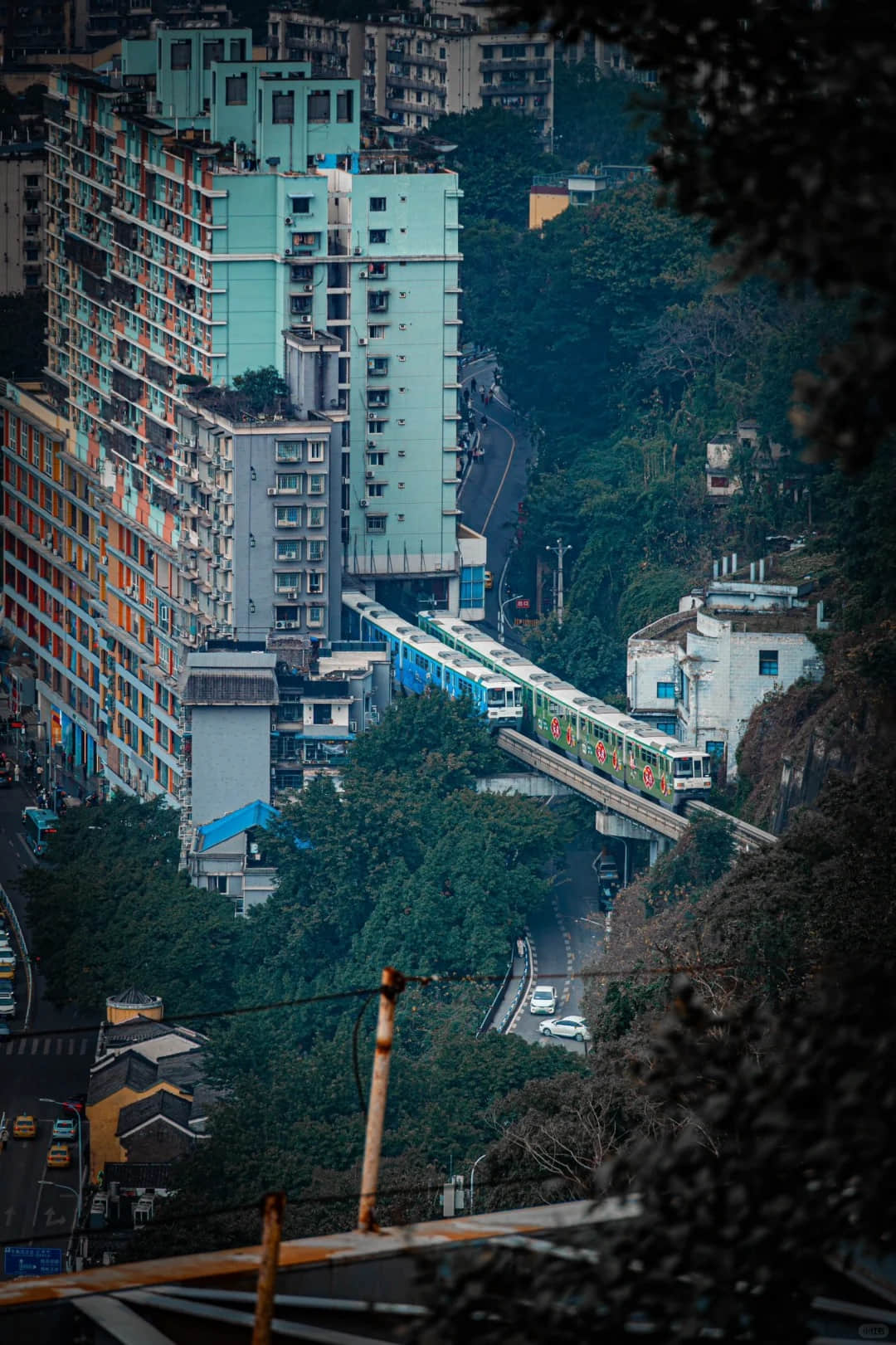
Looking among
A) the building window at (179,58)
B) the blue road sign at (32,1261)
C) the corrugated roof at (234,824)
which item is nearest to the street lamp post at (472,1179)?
the blue road sign at (32,1261)

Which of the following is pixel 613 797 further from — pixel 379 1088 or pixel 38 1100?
pixel 379 1088

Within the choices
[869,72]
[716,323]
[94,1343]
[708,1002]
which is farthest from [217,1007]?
[869,72]

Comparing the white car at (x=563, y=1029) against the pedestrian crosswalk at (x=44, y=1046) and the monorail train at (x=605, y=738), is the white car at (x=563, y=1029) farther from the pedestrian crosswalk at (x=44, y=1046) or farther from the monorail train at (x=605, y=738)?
the pedestrian crosswalk at (x=44, y=1046)

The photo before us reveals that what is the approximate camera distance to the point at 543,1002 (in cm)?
4081

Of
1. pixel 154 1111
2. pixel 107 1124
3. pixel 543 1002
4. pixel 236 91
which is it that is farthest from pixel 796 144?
pixel 236 91

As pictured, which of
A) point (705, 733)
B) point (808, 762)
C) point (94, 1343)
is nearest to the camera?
point (94, 1343)

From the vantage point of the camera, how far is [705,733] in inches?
1796

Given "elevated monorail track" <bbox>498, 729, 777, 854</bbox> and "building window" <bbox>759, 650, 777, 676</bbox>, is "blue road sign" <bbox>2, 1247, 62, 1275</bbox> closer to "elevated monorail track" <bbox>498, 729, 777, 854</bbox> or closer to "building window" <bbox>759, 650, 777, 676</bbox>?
"elevated monorail track" <bbox>498, 729, 777, 854</bbox>

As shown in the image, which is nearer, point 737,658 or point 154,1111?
point 154,1111

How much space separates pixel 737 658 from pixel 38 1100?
50.2 ft

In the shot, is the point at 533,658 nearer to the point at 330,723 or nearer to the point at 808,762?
the point at 330,723

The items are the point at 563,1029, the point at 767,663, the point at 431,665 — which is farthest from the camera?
the point at 431,665

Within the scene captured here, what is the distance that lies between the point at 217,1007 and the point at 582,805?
8.68 metres

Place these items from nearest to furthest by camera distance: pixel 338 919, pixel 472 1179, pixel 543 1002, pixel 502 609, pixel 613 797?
pixel 472 1179, pixel 543 1002, pixel 338 919, pixel 613 797, pixel 502 609
